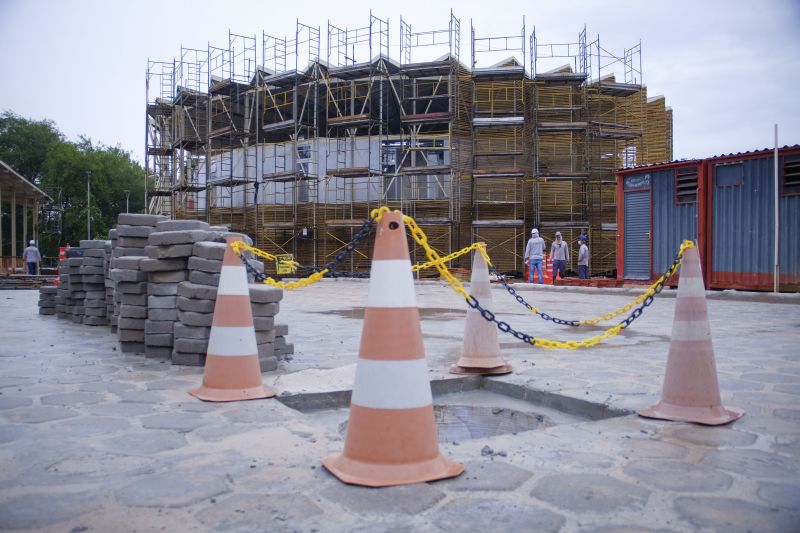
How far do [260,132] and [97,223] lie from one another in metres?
35.7

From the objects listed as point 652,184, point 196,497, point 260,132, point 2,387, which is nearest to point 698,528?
point 196,497

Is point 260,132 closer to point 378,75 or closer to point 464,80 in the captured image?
point 378,75

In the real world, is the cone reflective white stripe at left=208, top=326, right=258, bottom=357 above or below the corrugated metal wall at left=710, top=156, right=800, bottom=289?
below

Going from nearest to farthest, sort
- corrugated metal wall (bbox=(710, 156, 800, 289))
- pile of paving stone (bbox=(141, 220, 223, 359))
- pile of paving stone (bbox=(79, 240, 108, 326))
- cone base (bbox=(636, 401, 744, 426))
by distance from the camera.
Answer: cone base (bbox=(636, 401, 744, 426))
pile of paving stone (bbox=(141, 220, 223, 359))
pile of paving stone (bbox=(79, 240, 108, 326))
corrugated metal wall (bbox=(710, 156, 800, 289))

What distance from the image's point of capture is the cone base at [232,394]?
191 inches

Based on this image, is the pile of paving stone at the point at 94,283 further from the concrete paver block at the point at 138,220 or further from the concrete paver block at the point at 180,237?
the concrete paver block at the point at 180,237

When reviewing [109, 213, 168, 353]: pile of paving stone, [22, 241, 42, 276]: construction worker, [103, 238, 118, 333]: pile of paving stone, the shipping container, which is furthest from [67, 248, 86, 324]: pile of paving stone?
[22, 241, 42, 276]: construction worker

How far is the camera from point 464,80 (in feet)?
96.6

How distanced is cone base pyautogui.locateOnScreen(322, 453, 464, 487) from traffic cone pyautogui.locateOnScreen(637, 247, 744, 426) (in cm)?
190

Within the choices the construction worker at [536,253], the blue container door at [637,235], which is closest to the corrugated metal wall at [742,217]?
the blue container door at [637,235]

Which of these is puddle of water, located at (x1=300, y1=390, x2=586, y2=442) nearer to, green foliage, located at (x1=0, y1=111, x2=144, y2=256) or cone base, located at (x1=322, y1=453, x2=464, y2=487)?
cone base, located at (x1=322, y1=453, x2=464, y2=487)

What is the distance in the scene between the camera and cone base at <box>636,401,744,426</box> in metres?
4.14

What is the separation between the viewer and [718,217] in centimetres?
1764

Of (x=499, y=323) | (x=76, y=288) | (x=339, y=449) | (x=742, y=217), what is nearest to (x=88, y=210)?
(x=76, y=288)
